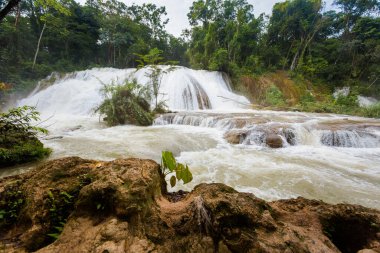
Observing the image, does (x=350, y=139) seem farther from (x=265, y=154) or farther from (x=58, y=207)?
(x=58, y=207)

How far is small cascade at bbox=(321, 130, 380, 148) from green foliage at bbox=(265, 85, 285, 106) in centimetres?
1035

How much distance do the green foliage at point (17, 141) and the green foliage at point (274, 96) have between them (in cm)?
1671

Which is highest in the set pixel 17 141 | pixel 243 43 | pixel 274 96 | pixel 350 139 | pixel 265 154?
pixel 243 43

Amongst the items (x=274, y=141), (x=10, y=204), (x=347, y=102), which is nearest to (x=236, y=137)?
(x=274, y=141)

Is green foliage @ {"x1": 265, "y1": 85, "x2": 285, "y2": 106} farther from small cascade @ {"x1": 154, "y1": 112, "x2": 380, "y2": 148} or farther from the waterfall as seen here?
small cascade @ {"x1": 154, "y1": 112, "x2": 380, "y2": 148}

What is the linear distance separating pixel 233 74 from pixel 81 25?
2081 cm

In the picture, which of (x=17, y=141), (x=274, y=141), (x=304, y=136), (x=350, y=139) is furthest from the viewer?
(x=304, y=136)

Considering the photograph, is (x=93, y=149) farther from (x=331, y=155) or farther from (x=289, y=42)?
(x=289, y=42)

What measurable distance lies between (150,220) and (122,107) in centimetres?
757

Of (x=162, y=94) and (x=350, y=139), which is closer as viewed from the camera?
(x=350, y=139)

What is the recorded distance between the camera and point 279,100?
1638 centimetres

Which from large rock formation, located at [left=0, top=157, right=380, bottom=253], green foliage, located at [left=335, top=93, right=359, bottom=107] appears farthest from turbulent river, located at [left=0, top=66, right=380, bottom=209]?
green foliage, located at [left=335, top=93, right=359, bottom=107]

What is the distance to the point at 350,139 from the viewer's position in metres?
5.85

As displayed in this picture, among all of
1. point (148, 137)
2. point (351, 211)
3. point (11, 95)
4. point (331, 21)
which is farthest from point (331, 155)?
point (331, 21)
